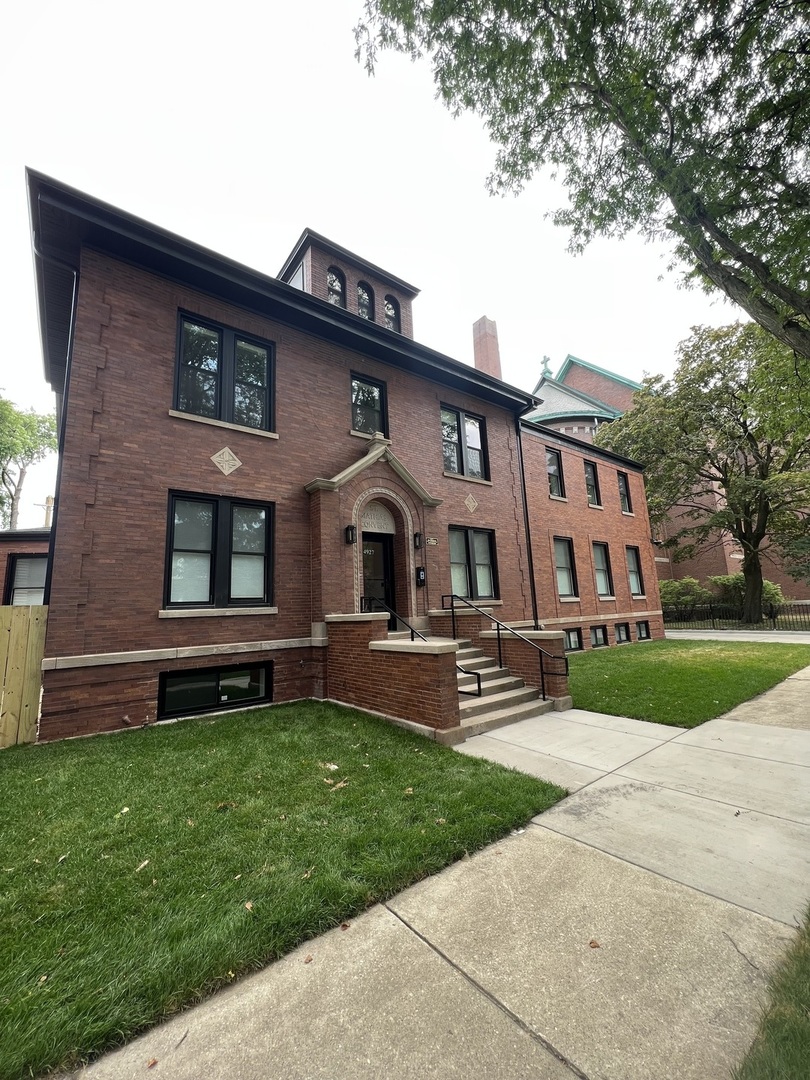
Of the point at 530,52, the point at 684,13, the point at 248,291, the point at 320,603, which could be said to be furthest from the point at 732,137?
the point at 320,603

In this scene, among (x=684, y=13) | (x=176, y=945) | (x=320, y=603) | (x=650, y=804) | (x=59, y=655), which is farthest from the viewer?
(x=320, y=603)

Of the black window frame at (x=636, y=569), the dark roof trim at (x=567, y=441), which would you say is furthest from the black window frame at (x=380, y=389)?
the black window frame at (x=636, y=569)

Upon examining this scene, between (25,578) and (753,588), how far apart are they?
101ft

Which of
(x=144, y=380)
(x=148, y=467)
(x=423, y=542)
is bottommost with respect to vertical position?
(x=423, y=542)

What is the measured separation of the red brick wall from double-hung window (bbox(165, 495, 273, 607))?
8.68 meters

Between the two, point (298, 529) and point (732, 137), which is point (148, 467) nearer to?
point (298, 529)

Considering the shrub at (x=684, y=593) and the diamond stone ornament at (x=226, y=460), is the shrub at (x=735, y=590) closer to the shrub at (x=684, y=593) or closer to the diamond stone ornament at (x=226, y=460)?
the shrub at (x=684, y=593)

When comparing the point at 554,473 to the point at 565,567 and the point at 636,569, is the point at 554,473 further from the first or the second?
the point at 636,569

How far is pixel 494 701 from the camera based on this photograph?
740cm

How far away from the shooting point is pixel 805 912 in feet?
8.77

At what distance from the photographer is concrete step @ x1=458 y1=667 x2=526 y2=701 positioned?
25.9 feet

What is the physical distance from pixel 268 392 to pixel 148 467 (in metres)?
2.90

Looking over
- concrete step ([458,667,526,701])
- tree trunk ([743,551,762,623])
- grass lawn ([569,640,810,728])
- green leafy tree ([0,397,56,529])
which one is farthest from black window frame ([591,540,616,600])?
green leafy tree ([0,397,56,529])

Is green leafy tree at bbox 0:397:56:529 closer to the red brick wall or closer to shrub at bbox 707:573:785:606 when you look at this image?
the red brick wall
